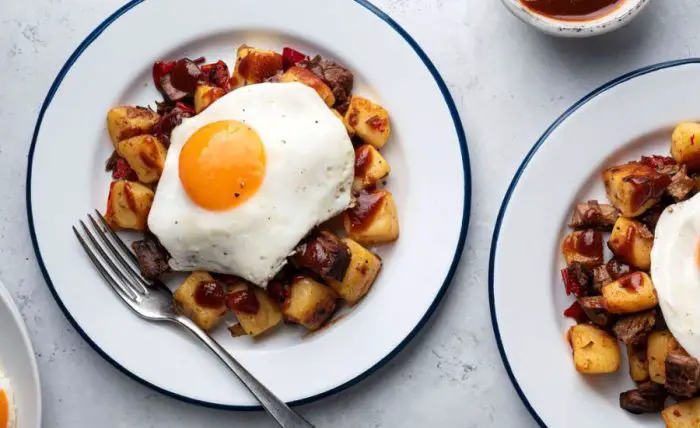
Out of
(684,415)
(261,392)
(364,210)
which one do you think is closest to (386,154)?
(364,210)

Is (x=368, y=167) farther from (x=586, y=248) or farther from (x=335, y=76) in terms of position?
(x=586, y=248)

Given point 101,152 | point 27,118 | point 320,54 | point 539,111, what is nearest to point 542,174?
point 539,111

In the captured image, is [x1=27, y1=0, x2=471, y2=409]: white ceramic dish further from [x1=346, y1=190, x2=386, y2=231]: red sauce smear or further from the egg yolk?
the egg yolk

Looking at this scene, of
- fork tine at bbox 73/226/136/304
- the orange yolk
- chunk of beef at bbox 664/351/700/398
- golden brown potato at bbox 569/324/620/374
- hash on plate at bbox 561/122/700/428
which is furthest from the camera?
the orange yolk

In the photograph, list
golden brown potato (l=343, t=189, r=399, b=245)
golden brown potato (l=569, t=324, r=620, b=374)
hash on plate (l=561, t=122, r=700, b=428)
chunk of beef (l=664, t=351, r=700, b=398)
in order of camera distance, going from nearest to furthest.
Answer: chunk of beef (l=664, t=351, r=700, b=398) → hash on plate (l=561, t=122, r=700, b=428) → golden brown potato (l=569, t=324, r=620, b=374) → golden brown potato (l=343, t=189, r=399, b=245)

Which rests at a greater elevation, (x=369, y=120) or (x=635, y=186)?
(x=369, y=120)

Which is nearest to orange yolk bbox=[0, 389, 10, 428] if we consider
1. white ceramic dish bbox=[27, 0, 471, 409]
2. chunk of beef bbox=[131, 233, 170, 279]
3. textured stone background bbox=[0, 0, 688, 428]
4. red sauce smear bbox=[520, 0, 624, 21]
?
textured stone background bbox=[0, 0, 688, 428]

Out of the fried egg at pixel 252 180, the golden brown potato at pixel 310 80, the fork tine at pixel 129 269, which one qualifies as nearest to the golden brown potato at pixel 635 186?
the fried egg at pixel 252 180
